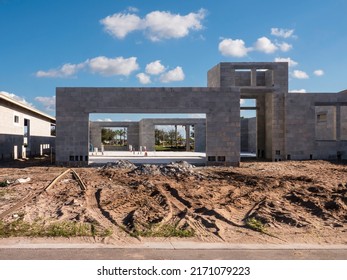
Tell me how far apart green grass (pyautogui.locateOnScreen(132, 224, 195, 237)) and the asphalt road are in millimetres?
876

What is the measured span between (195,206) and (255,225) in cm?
218

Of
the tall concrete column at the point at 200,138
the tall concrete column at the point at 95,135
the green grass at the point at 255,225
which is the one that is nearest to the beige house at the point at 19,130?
the tall concrete column at the point at 95,135

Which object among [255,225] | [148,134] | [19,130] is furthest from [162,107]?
[148,134]

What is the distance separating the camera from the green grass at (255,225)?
24.0 feet

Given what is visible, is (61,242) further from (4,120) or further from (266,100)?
(266,100)

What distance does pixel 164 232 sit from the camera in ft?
23.1

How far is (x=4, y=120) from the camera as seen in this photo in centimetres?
2384

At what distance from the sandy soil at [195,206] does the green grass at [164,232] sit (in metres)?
0.05

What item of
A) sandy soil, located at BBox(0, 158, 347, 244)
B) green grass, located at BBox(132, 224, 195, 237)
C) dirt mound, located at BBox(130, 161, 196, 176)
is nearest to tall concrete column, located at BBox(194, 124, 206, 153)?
dirt mound, located at BBox(130, 161, 196, 176)

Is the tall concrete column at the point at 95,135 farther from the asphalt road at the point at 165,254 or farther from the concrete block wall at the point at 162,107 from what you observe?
the asphalt road at the point at 165,254

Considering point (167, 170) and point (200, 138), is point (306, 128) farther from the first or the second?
point (200, 138)

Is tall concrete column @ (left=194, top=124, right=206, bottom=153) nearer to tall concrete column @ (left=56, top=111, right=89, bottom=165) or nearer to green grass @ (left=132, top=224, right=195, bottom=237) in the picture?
tall concrete column @ (left=56, top=111, right=89, bottom=165)
